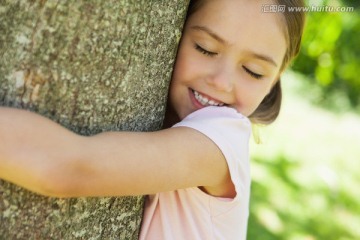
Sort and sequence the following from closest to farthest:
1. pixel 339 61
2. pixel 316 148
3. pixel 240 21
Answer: pixel 240 21 → pixel 316 148 → pixel 339 61

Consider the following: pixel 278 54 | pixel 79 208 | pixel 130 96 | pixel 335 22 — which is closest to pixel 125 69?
pixel 130 96

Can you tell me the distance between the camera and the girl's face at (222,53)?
2.02 m

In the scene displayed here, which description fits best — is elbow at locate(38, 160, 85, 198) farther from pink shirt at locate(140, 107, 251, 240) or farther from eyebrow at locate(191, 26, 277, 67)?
eyebrow at locate(191, 26, 277, 67)

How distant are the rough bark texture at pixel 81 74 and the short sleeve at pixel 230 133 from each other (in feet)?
0.55

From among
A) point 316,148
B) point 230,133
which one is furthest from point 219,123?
point 316,148

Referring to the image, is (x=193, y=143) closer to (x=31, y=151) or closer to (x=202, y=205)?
(x=202, y=205)

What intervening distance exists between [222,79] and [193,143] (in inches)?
14.2

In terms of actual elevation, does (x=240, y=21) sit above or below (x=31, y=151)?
above

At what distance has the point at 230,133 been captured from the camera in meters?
1.90

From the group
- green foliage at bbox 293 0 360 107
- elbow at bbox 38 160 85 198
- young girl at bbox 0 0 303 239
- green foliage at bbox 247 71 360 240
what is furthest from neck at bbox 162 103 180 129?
green foliage at bbox 293 0 360 107

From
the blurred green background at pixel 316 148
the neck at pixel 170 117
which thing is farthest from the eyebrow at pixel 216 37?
the blurred green background at pixel 316 148

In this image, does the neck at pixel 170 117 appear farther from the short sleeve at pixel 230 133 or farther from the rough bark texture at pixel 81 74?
the rough bark texture at pixel 81 74

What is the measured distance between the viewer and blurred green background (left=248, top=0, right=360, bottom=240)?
4891 millimetres

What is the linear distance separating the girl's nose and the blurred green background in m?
1.29
